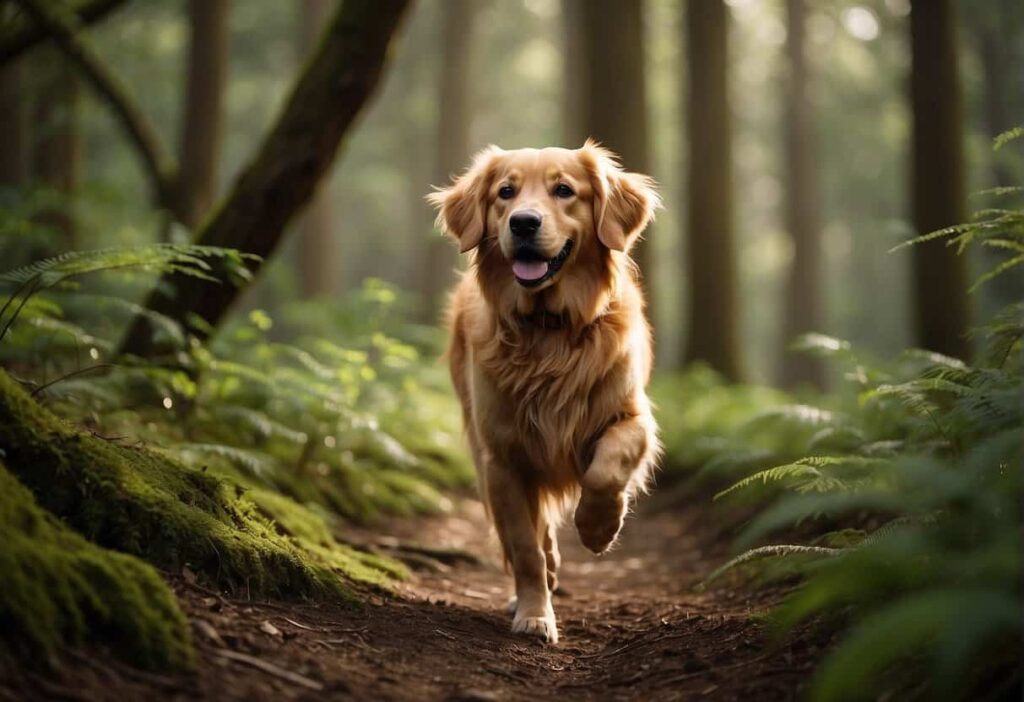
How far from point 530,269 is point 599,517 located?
1.18 meters

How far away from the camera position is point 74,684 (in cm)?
232

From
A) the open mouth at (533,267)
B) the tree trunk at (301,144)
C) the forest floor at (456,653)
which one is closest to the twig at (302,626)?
the forest floor at (456,653)

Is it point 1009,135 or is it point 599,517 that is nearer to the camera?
point 1009,135

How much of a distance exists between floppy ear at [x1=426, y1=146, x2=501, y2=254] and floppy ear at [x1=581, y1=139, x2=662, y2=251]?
52 cm

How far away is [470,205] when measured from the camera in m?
4.86

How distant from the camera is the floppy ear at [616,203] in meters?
4.67

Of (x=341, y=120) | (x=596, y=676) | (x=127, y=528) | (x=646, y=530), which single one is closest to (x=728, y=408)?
(x=646, y=530)

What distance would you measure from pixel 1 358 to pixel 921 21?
25.0ft

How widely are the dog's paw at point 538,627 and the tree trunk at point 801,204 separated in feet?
57.3

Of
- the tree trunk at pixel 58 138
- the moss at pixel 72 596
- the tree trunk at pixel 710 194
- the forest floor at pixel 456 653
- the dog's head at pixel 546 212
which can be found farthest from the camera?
the tree trunk at pixel 710 194

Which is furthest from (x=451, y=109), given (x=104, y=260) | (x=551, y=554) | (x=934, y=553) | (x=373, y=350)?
(x=934, y=553)

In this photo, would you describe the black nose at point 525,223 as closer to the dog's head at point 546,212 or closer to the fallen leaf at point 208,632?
the dog's head at point 546,212

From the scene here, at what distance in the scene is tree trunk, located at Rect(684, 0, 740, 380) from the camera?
497 inches

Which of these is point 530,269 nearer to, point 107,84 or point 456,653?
point 456,653
